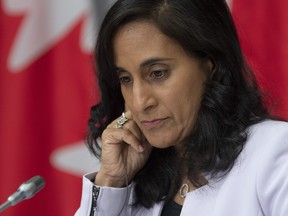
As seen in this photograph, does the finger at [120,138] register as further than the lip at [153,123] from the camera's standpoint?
Yes

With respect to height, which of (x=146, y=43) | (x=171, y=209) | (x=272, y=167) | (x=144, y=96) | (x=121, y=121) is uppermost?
(x=146, y=43)

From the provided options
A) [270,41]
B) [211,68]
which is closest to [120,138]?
[211,68]

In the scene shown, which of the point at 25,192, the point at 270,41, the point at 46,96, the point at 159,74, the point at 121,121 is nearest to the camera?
the point at 25,192

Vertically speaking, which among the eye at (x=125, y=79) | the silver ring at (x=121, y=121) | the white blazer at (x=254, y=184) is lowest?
the white blazer at (x=254, y=184)

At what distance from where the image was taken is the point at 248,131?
1488 millimetres

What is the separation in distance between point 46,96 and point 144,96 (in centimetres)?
95

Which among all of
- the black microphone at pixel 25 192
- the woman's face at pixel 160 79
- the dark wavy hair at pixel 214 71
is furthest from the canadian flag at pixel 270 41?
the black microphone at pixel 25 192

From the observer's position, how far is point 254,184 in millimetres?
1373

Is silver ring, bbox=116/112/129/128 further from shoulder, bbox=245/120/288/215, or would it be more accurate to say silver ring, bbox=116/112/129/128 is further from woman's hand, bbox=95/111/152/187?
shoulder, bbox=245/120/288/215

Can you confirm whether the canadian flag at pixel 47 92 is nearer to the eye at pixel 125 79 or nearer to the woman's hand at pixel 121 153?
the woman's hand at pixel 121 153

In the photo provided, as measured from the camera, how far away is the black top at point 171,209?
5.18 ft

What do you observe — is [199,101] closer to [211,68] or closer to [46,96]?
[211,68]

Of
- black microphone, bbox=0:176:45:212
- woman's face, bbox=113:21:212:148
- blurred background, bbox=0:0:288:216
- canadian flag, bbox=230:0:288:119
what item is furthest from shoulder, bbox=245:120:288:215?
blurred background, bbox=0:0:288:216

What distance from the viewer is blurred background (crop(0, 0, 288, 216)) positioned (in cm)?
230
